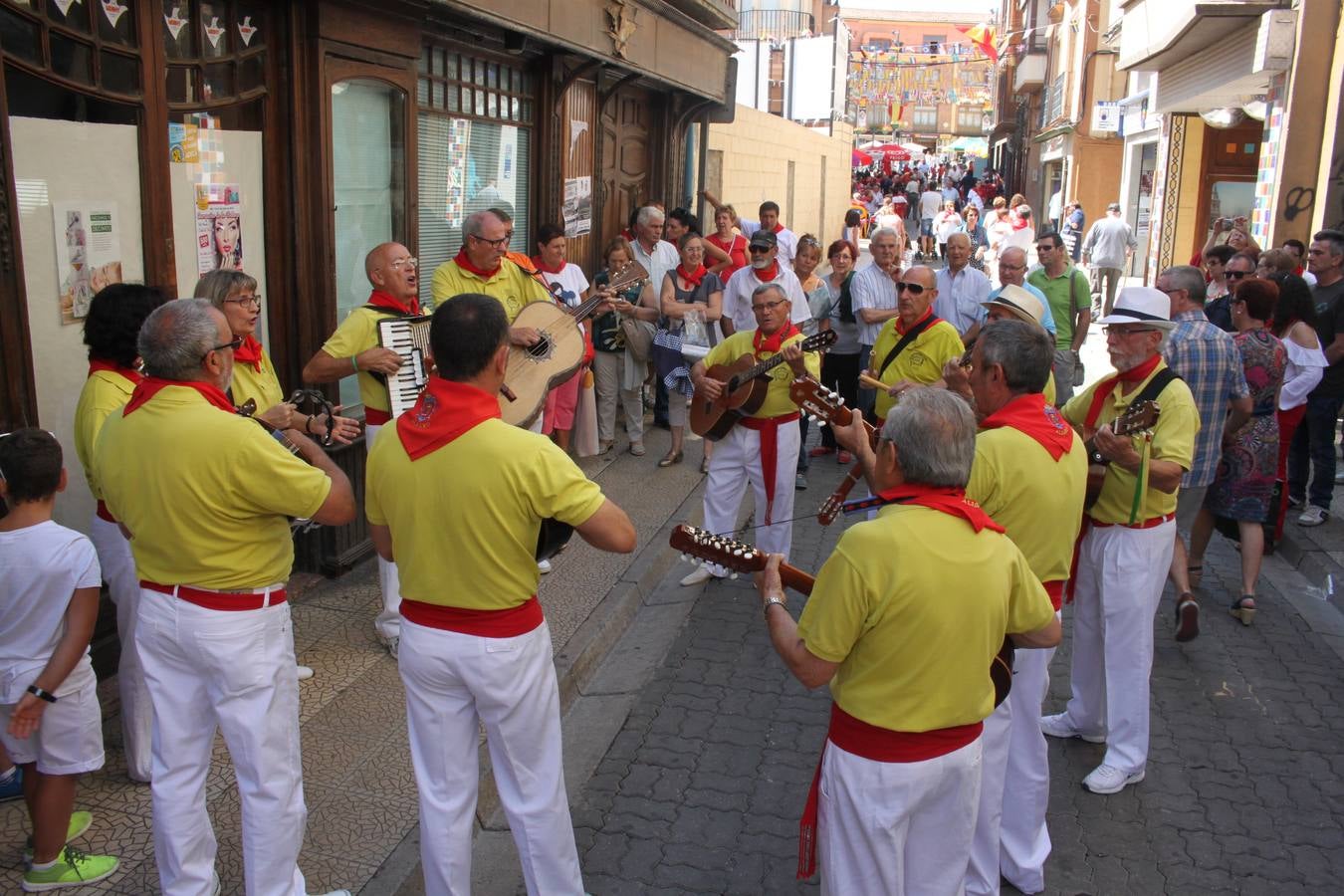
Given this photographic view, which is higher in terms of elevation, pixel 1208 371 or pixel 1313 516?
pixel 1208 371

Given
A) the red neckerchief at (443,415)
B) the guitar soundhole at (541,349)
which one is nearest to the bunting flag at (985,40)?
→ the guitar soundhole at (541,349)

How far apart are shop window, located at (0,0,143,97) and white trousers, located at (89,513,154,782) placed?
1.92 metres

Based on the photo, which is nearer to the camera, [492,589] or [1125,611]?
[492,589]

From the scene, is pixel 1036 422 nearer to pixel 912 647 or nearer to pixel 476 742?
pixel 912 647

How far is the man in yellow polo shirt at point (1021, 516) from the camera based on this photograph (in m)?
3.66

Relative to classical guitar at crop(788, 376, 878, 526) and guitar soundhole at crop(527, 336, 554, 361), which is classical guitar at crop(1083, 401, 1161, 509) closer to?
classical guitar at crop(788, 376, 878, 526)

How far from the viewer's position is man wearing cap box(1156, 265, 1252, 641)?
19.0 feet

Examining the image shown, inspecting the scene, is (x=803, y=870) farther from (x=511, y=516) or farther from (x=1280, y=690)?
(x=1280, y=690)

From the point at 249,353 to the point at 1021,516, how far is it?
3.03 meters

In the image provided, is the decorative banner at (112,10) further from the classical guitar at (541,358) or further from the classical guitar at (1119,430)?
the classical guitar at (1119,430)

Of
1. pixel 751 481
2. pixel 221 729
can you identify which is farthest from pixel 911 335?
pixel 221 729

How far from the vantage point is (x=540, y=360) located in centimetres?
608

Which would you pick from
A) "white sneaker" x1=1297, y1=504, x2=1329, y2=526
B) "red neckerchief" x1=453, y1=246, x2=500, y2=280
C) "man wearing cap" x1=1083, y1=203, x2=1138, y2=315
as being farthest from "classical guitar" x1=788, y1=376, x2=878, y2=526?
"man wearing cap" x1=1083, y1=203, x2=1138, y2=315

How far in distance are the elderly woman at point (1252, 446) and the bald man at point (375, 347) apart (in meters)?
4.77
